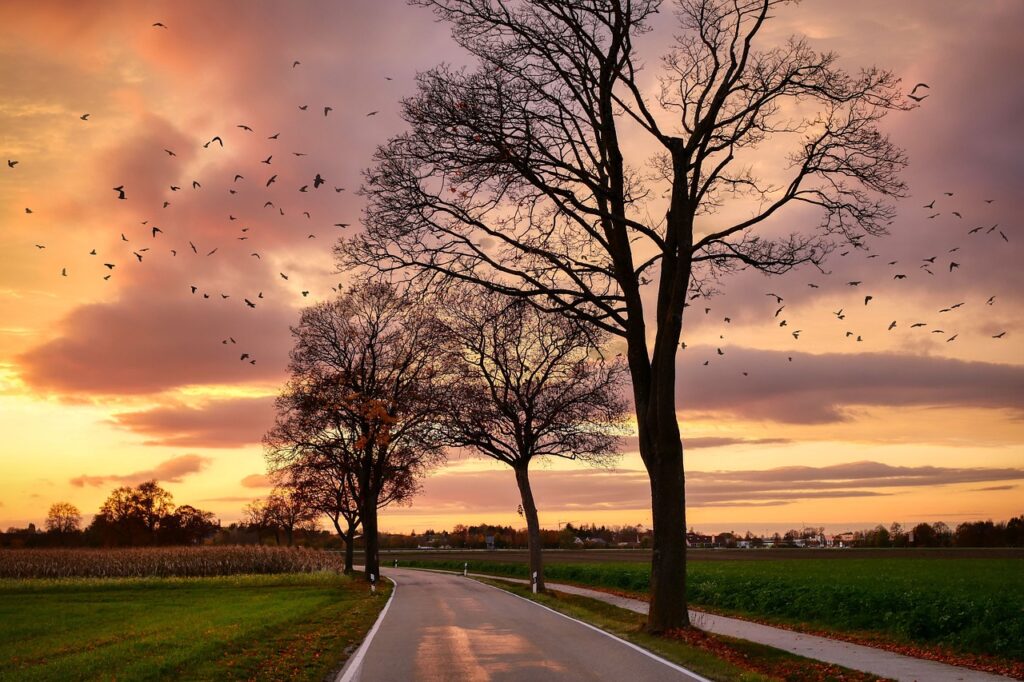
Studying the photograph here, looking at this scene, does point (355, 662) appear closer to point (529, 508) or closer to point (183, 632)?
point (183, 632)

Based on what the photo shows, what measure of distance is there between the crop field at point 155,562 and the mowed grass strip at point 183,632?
6.45 m

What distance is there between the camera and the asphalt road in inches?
522

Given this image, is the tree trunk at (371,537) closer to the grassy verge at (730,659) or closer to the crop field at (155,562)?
the crop field at (155,562)

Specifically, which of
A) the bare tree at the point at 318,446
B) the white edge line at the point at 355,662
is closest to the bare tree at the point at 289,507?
the bare tree at the point at 318,446

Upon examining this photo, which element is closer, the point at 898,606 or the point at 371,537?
the point at 898,606

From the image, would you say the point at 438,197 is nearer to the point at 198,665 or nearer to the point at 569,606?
the point at 198,665

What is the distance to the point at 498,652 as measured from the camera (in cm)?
1620

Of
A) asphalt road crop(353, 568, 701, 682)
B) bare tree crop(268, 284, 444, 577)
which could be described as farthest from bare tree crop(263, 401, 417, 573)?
asphalt road crop(353, 568, 701, 682)

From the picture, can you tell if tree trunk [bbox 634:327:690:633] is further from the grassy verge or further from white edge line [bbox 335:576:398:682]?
white edge line [bbox 335:576:398:682]

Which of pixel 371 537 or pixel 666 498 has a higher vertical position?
pixel 666 498

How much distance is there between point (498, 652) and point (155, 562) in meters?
43.5

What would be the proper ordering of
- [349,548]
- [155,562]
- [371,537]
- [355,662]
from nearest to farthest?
[355,662] → [371,537] → [155,562] → [349,548]

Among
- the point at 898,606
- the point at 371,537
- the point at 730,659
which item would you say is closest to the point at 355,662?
the point at 730,659

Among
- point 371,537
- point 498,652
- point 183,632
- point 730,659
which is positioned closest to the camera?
point 730,659
